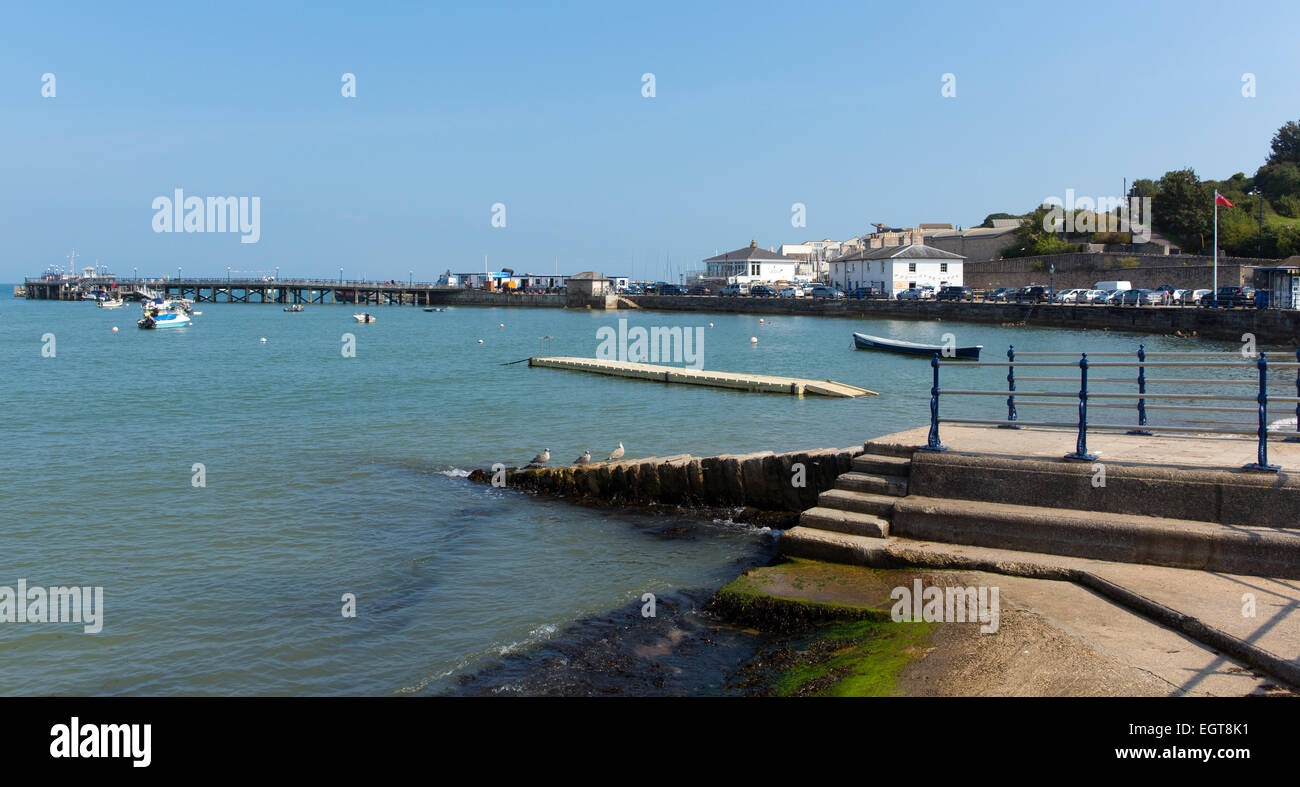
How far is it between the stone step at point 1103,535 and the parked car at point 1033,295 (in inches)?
2891

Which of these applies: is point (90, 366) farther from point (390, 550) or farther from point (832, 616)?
point (832, 616)

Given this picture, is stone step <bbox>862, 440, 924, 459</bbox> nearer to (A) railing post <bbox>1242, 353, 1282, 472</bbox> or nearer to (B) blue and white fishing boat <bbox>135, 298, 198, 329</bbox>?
(A) railing post <bbox>1242, 353, 1282, 472</bbox>

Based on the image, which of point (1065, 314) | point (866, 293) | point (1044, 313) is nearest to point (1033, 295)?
point (1044, 313)

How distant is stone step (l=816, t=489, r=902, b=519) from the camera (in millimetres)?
10578

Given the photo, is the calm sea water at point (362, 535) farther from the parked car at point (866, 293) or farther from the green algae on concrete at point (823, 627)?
the parked car at point (866, 293)

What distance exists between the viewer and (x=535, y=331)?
85.8 m

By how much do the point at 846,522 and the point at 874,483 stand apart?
78 centimetres

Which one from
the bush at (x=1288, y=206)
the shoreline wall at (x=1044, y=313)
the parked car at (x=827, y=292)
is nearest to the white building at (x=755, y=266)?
the shoreline wall at (x=1044, y=313)

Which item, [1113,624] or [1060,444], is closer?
[1113,624]

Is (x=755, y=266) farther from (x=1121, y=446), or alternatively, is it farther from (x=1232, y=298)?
(x=1121, y=446)

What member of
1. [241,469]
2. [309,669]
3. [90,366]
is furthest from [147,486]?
[90,366]

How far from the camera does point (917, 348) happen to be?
49562 mm

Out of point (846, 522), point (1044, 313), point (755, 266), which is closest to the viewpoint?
point (846, 522)
